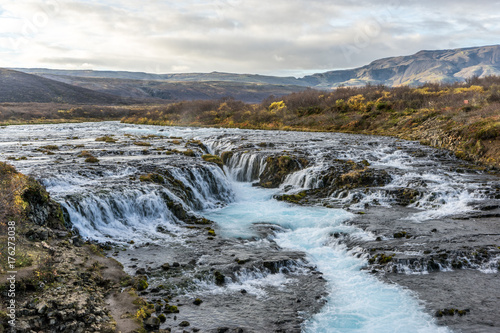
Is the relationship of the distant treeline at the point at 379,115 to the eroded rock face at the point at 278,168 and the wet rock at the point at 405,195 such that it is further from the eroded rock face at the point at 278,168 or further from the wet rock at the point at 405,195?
the eroded rock face at the point at 278,168

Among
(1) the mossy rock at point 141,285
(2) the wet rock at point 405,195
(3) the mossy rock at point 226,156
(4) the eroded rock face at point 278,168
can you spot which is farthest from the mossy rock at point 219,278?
(3) the mossy rock at point 226,156

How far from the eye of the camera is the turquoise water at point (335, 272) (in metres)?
9.64

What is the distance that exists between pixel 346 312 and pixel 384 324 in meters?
1.07

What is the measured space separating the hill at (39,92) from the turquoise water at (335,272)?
133011 mm

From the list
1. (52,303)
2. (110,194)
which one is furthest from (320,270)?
(110,194)

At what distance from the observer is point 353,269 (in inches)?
513

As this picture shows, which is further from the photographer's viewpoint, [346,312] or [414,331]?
[346,312]

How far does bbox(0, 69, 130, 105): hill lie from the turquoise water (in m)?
133

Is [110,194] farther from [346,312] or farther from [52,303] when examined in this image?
[346,312]

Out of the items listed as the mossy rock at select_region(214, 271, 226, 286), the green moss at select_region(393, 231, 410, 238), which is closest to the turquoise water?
the green moss at select_region(393, 231, 410, 238)

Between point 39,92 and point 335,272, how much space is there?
158267 millimetres

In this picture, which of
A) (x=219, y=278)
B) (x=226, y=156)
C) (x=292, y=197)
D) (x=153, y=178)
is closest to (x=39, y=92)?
(x=226, y=156)

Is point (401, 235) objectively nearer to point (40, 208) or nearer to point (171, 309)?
point (171, 309)

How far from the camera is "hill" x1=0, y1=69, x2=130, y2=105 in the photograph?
421 feet
